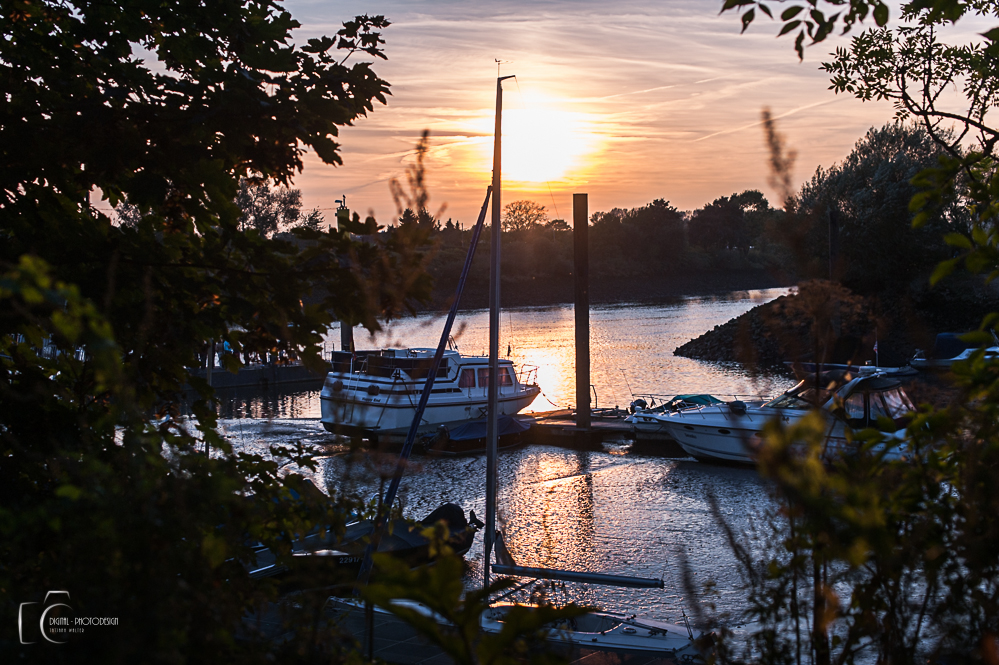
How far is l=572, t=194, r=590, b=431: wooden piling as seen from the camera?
22891mm

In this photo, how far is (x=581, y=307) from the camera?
23234 mm

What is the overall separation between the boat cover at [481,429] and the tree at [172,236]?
59.6 ft

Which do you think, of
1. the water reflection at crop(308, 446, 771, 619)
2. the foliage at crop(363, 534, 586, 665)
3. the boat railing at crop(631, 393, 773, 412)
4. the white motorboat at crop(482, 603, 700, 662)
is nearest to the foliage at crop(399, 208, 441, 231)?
the foliage at crop(363, 534, 586, 665)

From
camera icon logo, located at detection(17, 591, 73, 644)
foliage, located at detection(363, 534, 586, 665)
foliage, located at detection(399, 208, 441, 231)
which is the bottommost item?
camera icon logo, located at detection(17, 591, 73, 644)

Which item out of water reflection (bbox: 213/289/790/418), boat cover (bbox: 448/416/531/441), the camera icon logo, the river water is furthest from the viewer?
water reflection (bbox: 213/289/790/418)

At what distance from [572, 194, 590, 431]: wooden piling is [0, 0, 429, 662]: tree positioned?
59.2ft

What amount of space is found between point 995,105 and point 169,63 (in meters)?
9.22

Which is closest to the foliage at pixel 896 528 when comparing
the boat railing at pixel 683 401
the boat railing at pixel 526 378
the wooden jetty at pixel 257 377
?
the boat railing at pixel 683 401

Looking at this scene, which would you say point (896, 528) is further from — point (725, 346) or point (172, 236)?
point (725, 346)

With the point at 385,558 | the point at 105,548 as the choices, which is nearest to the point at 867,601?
the point at 385,558

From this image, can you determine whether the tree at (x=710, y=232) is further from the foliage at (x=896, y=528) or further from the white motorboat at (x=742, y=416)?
the foliage at (x=896, y=528)

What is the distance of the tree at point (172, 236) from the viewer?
3738mm

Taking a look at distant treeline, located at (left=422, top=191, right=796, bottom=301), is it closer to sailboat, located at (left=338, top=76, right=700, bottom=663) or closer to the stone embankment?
the stone embankment

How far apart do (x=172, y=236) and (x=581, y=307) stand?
62.7 feet
